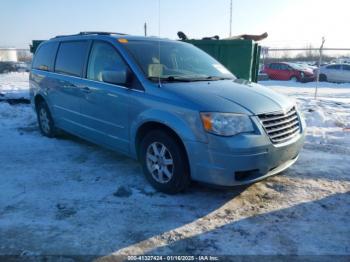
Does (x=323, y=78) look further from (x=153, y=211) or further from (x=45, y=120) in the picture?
(x=153, y=211)

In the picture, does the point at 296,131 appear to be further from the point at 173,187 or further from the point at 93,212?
the point at 93,212

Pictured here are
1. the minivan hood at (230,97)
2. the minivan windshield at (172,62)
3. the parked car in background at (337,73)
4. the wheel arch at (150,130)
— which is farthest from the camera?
the parked car in background at (337,73)

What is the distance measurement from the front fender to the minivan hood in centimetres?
16

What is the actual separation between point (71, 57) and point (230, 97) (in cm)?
282

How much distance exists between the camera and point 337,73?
20.7 m

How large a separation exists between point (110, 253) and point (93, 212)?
0.75m

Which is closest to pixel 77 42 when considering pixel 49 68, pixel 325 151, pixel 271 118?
pixel 49 68

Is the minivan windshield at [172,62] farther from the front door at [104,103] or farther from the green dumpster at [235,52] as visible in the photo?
the green dumpster at [235,52]

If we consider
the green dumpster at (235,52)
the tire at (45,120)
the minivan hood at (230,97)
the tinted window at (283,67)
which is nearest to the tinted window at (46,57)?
the tire at (45,120)

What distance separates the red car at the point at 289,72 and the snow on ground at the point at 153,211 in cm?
1726

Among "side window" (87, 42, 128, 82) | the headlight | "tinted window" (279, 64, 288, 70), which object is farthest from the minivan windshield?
"tinted window" (279, 64, 288, 70)

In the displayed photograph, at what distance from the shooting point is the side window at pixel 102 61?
421cm

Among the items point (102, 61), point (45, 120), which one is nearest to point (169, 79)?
point (102, 61)

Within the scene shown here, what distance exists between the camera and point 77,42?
16.7 feet
